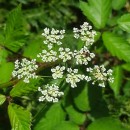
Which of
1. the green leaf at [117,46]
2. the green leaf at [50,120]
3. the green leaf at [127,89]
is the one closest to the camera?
the green leaf at [117,46]

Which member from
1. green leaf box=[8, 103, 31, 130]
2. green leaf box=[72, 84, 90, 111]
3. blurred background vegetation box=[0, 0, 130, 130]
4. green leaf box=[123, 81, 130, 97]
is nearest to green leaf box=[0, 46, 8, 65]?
blurred background vegetation box=[0, 0, 130, 130]

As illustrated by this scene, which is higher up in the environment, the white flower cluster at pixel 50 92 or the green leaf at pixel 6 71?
the green leaf at pixel 6 71

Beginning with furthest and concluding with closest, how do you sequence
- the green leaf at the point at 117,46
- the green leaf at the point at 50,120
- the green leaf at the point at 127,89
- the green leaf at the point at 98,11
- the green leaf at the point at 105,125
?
the green leaf at the point at 127,89
the green leaf at the point at 50,120
the green leaf at the point at 105,125
the green leaf at the point at 98,11
the green leaf at the point at 117,46

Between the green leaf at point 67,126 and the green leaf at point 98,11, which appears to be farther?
the green leaf at point 67,126

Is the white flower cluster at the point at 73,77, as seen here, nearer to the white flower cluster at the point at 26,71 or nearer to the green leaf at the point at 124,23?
the white flower cluster at the point at 26,71

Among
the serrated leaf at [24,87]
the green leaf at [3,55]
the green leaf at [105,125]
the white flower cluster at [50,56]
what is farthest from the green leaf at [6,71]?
Answer: the green leaf at [105,125]

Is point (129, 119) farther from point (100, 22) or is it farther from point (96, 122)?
point (100, 22)

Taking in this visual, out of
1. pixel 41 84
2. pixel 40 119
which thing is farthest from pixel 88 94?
pixel 41 84
